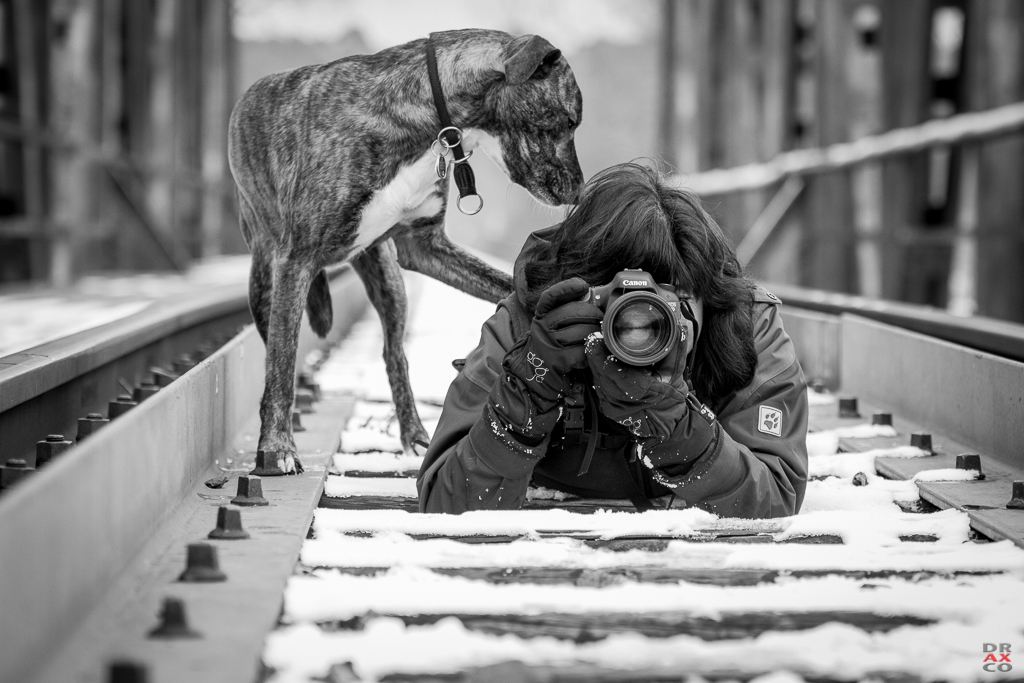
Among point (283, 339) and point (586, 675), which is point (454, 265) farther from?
point (586, 675)

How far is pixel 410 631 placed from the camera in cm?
194

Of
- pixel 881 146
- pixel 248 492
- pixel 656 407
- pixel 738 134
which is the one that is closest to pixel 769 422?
pixel 656 407

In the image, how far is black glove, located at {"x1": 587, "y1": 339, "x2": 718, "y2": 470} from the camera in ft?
8.05

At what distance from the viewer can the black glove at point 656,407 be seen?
2455 mm

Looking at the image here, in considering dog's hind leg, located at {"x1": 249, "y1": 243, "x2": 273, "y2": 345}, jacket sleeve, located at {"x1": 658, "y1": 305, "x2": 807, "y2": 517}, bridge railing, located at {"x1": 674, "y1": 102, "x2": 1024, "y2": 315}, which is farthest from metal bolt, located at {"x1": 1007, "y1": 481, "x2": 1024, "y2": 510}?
dog's hind leg, located at {"x1": 249, "y1": 243, "x2": 273, "y2": 345}

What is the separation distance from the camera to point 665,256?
2668 mm

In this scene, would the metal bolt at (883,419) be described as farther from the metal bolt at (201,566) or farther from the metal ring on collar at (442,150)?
the metal bolt at (201,566)

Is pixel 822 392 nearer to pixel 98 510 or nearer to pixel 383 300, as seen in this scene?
pixel 383 300

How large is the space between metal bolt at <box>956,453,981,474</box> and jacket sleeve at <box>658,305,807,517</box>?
59 centimetres

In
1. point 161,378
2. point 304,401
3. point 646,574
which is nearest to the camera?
point 646,574

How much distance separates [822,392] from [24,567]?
4237 millimetres

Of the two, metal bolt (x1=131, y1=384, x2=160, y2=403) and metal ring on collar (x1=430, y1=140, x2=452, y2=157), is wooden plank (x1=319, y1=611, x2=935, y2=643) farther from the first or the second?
metal bolt (x1=131, y1=384, x2=160, y2=403)

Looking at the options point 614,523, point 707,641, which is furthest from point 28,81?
point 707,641

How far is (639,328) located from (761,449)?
591mm
